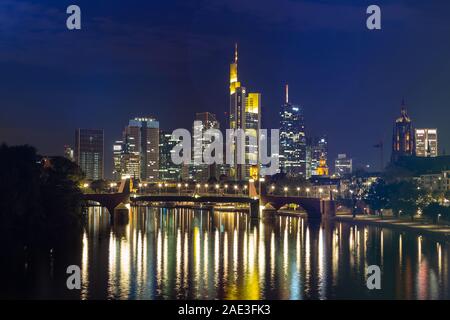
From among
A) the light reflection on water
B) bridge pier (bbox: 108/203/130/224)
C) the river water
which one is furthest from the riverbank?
bridge pier (bbox: 108/203/130/224)

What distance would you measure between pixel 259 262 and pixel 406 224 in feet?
109

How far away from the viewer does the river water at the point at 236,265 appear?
4450 centimetres

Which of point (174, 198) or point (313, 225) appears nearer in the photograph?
point (313, 225)

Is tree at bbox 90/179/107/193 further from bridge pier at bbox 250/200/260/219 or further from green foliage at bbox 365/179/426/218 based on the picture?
green foliage at bbox 365/179/426/218

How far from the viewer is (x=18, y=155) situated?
213 feet

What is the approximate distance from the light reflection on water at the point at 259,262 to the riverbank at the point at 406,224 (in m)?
2.46

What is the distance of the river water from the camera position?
146 feet

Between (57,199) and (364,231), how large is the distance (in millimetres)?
37056

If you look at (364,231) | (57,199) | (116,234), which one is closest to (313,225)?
(364,231)

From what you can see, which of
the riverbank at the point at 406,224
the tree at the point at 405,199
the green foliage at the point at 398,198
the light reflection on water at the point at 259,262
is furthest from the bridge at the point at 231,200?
the tree at the point at 405,199

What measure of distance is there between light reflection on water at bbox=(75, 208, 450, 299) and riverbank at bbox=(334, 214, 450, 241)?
8.06 feet

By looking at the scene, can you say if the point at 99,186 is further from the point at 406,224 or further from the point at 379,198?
the point at 406,224

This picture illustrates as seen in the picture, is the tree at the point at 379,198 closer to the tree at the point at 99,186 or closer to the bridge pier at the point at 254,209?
the bridge pier at the point at 254,209
